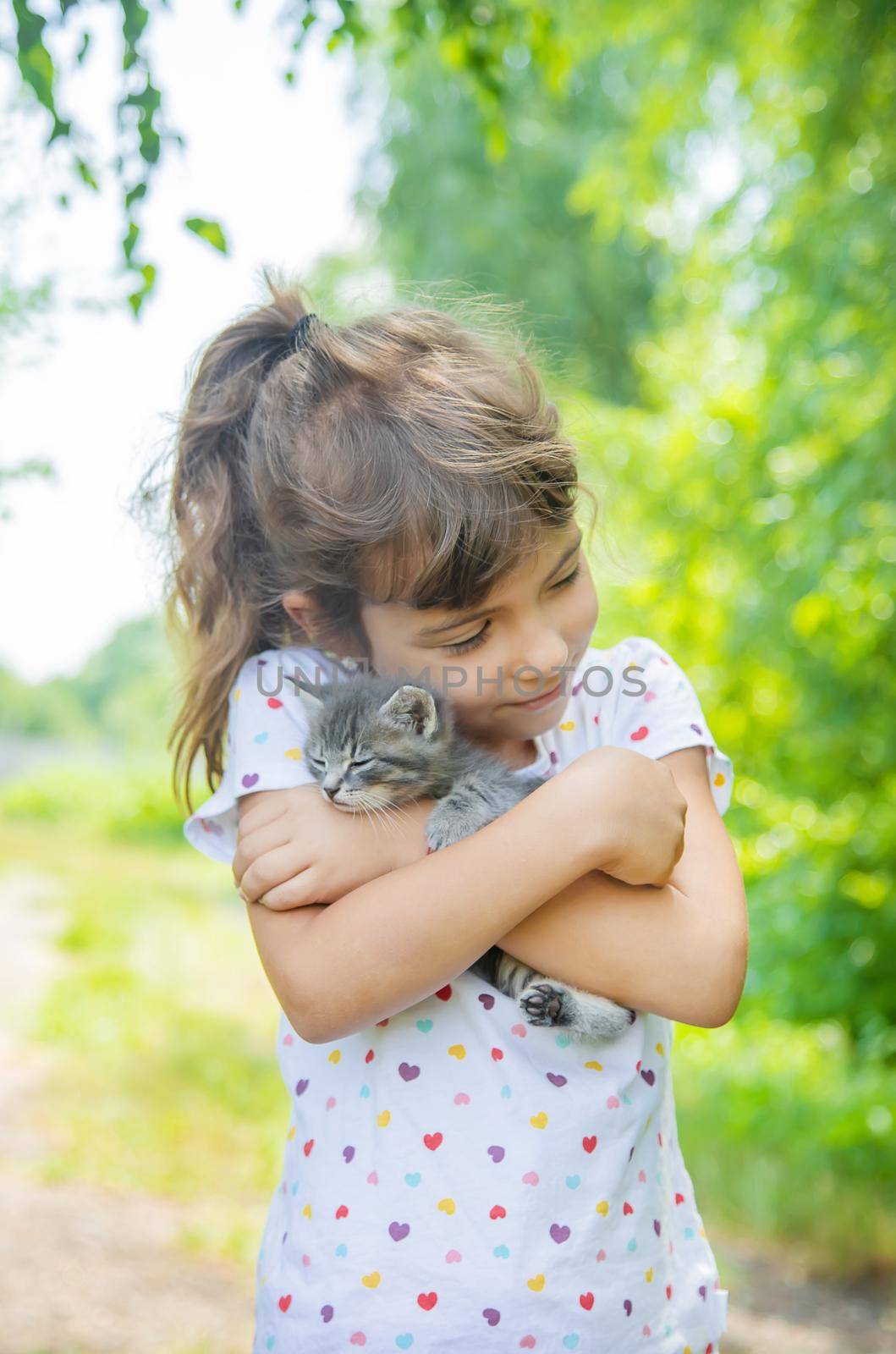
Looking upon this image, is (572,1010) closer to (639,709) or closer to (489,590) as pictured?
(639,709)

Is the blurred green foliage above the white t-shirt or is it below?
above

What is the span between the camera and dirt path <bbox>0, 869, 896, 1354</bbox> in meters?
3.64

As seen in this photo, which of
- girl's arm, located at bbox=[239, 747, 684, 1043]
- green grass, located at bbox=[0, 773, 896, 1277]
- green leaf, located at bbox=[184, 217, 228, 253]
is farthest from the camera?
green grass, located at bbox=[0, 773, 896, 1277]

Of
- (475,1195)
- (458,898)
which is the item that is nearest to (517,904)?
(458,898)

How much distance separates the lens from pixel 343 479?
6.00 ft

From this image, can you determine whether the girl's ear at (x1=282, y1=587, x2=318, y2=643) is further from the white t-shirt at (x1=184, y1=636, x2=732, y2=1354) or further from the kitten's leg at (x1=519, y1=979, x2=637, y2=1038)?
the kitten's leg at (x1=519, y1=979, x2=637, y2=1038)

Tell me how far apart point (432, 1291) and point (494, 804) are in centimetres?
73

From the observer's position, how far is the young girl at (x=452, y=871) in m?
1.50

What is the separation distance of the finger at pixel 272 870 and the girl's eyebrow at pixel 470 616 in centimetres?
43

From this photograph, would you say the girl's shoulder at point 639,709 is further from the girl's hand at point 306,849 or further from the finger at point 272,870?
the finger at point 272,870

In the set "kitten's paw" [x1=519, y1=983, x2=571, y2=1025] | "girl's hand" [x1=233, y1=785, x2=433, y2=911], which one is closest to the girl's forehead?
"girl's hand" [x1=233, y1=785, x2=433, y2=911]

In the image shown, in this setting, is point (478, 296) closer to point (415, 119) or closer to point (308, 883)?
point (308, 883)

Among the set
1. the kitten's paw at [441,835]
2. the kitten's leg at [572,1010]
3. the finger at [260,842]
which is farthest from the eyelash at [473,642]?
the kitten's leg at [572,1010]

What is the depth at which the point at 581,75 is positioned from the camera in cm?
1477
